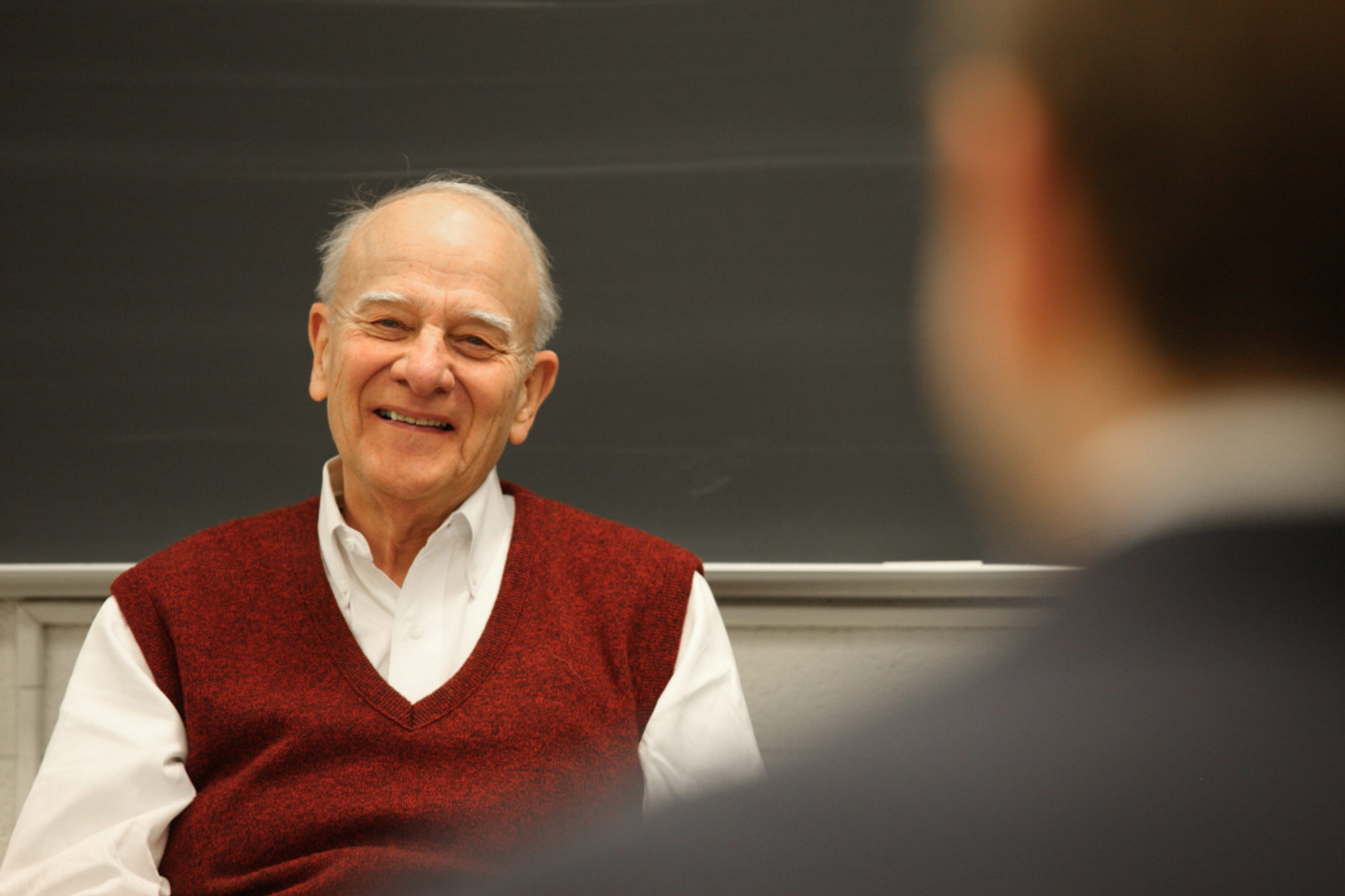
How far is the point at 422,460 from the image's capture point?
1.49m

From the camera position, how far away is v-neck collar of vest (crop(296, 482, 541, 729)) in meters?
1.36

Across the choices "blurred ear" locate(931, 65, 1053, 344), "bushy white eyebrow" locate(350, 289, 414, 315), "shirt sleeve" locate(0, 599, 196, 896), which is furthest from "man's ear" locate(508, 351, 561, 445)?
"blurred ear" locate(931, 65, 1053, 344)

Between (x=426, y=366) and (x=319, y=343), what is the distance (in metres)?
0.23

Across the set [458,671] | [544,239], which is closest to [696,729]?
[458,671]

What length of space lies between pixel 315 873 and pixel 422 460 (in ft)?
1.79

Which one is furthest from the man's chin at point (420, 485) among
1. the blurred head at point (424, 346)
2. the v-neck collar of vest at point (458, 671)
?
the v-neck collar of vest at point (458, 671)

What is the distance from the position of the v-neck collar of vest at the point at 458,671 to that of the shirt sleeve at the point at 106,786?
218 mm

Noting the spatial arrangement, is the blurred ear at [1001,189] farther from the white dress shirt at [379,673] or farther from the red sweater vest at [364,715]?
the red sweater vest at [364,715]

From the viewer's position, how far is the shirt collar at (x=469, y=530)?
4.92ft

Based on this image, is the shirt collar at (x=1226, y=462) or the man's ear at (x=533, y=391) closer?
the shirt collar at (x=1226, y=462)

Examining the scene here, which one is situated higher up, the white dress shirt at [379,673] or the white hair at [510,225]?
the white hair at [510,225]

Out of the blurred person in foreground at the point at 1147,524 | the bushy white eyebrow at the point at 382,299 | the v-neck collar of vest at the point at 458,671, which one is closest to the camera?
the blurred person in foreground at the point at 1147,524

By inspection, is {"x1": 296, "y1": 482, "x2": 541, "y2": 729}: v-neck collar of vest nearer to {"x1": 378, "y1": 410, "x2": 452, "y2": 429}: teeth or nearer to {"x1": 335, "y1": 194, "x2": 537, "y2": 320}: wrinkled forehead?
{"x1": 378, "y1": 410, "x2": 452, "y2": 429}: teeth

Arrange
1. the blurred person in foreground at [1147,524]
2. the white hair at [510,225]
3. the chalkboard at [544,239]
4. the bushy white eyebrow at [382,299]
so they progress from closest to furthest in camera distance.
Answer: the blurred person in foreground at [1147,524]
the bushy white eyebrow at [382,299]
the white hair at [510,225]
the chalkboard at [544,239]
